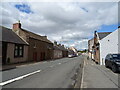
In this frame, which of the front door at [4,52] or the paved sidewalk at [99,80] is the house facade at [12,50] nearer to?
the front door at [4,52]

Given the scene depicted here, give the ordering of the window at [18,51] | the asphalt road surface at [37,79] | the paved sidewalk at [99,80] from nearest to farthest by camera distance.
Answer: the asphalt road surface at [37,79] < the paved sidewalk at [99,80] < the window at [18,51]

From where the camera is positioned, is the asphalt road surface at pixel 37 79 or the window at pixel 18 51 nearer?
the asphalt road surface at pixel 37 79

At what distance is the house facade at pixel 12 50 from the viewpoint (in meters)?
18.7

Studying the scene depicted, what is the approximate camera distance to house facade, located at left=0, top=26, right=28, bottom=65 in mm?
18686

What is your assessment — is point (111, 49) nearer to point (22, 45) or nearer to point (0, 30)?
point (22, 45)

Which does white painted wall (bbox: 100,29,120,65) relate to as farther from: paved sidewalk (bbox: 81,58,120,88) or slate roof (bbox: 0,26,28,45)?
slate roof (bbox: 0,26,28,45)

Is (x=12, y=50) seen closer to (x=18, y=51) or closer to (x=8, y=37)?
(x=18, y=51)

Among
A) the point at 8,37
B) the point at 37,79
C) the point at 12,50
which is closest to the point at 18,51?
the point at 12,50

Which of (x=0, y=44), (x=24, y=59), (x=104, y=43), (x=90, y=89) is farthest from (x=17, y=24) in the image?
(x=90, y=89)

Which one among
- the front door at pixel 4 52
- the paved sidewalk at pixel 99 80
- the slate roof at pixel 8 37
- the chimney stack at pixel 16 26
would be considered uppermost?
the chimney stack at pixel 16 26

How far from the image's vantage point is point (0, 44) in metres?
17.8

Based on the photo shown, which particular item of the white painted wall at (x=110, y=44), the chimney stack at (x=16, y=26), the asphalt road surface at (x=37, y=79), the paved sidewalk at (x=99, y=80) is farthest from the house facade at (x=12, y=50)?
the white painted wall at (x=110, y=44)

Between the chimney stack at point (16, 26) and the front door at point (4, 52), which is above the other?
the chimney stack at point (16, 26)

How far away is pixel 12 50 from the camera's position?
20.3m
